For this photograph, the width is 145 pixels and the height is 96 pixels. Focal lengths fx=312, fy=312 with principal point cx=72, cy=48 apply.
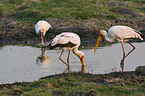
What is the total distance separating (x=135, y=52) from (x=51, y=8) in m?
7.96

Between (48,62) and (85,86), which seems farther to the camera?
(48,62)

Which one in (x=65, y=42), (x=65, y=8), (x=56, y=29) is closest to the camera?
(x=65, y=42)

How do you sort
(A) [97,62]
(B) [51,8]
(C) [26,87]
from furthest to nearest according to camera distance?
(B) [51,8]
(A) [97,62]
(C) [26,87]

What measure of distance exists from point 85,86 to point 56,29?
9.64 meters

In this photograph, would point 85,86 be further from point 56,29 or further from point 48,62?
point 56,29

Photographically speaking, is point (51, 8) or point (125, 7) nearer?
point (51, 8)

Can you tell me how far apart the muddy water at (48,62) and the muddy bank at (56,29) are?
6.07 ft

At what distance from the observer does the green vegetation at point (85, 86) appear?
6.46 meters

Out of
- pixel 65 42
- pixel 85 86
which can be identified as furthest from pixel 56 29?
pixel 85 86

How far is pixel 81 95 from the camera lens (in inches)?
249

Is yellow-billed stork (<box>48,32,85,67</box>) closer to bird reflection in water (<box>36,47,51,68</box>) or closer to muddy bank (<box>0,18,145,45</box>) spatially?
bird reflection in water (<box>36,47,51,68</box>)

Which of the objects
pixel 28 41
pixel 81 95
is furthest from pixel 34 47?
pixel 81 95

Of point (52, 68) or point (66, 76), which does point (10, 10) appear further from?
point (66, 76)

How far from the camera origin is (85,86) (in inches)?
272
